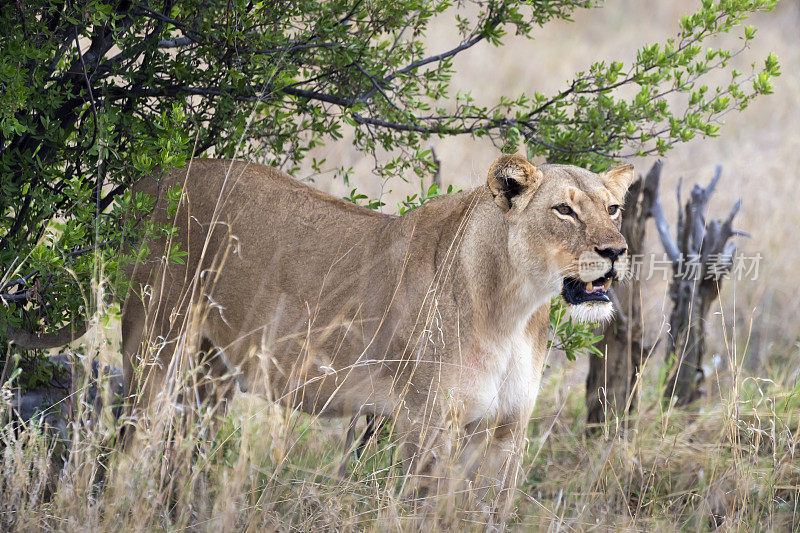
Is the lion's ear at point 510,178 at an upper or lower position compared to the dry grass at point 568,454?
upper

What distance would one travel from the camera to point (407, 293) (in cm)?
367

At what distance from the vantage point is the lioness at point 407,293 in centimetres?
338

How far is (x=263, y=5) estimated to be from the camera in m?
4.04

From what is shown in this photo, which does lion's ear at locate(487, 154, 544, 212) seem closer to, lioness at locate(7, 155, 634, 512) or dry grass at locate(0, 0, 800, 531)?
lioness at locate(7, 155, 634, 512)

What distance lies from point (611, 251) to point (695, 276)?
3.04m

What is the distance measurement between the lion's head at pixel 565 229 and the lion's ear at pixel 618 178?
85 millimetres

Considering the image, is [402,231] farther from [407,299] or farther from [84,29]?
[84,29]

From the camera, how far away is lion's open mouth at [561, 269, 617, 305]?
3.31m

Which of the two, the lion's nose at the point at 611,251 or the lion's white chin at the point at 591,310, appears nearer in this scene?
the lion's nose at the point at 611,251

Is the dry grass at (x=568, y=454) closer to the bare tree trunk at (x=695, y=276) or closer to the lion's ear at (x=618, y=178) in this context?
the bare tree trunk at (x=695, y=276)

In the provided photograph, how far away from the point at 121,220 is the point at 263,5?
47.4 inches

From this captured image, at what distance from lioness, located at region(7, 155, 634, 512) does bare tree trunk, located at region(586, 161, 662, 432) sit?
199cm

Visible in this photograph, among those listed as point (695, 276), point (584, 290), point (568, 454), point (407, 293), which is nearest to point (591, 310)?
point (584, 290)

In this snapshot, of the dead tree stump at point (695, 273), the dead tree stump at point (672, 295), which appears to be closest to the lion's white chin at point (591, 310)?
the dead tree stump at point (672, 295)
